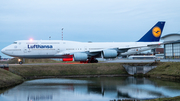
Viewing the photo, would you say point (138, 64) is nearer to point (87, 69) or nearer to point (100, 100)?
point (87, 69)

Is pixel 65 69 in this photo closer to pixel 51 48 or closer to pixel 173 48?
pixel 51 48

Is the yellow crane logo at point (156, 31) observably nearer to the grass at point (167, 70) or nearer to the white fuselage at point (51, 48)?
the white fuselage at point (51, 48)

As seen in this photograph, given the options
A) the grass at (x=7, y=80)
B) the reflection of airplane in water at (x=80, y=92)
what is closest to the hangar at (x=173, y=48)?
the reflection of airplane in water at (x=80, y=92)

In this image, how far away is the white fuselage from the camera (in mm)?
39938

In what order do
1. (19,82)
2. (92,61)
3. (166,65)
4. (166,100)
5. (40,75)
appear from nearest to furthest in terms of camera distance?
(166,100)
(19,82)
(40,75)
(166,65)
(92,61)

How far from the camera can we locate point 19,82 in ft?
97.6

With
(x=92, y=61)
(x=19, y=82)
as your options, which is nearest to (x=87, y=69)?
(x=92, y=61)

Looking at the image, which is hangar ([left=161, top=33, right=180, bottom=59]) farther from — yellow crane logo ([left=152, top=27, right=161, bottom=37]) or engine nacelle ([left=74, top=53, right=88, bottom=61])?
engine nacelle ([left=74, top=53, right=88, bottom=61])

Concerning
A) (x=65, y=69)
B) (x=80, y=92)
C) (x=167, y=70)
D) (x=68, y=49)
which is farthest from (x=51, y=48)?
(x=167, y=70)

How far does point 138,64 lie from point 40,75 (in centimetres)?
1919

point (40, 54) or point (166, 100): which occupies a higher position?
point (40, 54)

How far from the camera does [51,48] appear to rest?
1614 inches

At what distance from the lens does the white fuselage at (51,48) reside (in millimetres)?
39938

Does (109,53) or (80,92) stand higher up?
(109,53)
